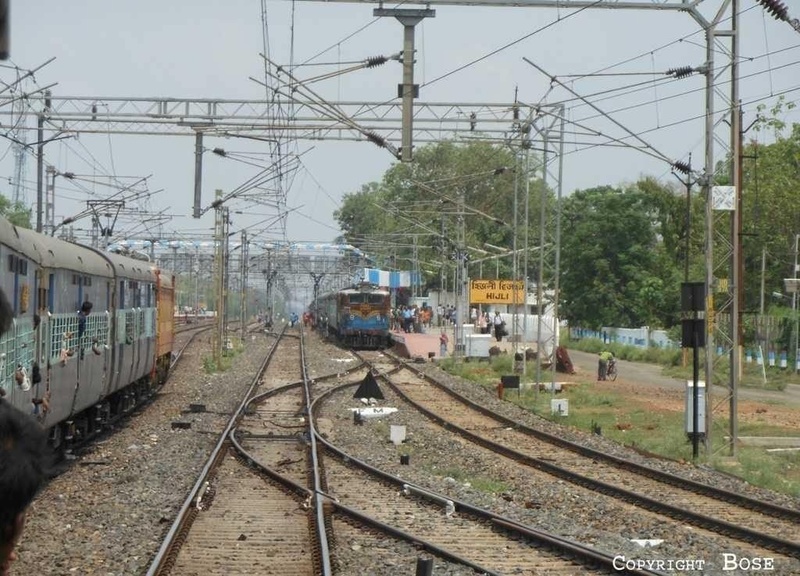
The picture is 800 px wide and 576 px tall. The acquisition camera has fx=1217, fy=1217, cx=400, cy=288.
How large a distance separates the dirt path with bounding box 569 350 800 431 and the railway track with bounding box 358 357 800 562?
197 inches

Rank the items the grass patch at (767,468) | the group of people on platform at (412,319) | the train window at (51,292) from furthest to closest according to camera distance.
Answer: the group of people on platform at (412,319), the grass patch at (767,468), the train window at (51,292)

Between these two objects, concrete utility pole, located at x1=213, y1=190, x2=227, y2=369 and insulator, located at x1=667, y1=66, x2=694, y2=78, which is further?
concrete utility pole, located at x1=213, y1=190, x2=227, y2=369

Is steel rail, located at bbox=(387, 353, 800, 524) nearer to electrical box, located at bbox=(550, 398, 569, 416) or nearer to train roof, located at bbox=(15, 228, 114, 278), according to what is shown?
electrical box, located at bbox=(550, 398, 569, 416)

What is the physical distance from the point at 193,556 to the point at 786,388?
30.8 m

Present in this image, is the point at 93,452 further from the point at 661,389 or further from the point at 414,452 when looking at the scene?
the point at 661,389

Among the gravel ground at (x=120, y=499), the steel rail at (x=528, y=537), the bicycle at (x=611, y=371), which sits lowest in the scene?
the gravel ground at (x=120, y=499)

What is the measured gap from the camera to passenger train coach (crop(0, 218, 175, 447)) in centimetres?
1183

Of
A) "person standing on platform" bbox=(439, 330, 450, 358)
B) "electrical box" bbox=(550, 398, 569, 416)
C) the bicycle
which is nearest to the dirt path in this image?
the bicycle

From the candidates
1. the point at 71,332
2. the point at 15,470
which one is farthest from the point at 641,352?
the point at 15,470

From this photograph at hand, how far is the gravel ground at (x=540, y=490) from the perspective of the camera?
1109 cm

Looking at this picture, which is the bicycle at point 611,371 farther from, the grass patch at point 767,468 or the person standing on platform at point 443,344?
the grass patch at point 767,468

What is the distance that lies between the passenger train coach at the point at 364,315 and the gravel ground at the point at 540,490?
3199cm

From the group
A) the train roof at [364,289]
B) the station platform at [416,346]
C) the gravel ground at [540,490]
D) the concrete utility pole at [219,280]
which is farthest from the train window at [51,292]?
the train roof at [364,289]

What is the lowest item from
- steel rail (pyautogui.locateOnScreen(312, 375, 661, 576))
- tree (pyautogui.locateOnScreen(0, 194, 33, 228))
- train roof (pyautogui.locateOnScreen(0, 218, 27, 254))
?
steel rail (pyautogui.locateOnScreen(312, 375, 661, 576))
